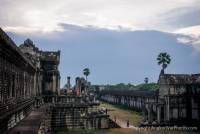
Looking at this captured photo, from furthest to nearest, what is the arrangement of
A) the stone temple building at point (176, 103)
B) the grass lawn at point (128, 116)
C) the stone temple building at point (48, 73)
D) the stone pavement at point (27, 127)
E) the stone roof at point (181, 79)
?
1. the stone temple building at point (48, 73)
2. the stone roof at point (181, 79)
3. the grass lawn at point (128, 116)
4. the stone temple building at point (176, 103)
5. the stone pavement at point (27, 127)

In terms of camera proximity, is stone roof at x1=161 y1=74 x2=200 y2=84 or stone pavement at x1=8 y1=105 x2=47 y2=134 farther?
stone roof at x1=161 y1=74 x2=200 y2=84

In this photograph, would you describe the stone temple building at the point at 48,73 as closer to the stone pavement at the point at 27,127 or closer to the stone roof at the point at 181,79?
the stone roof at the point at 181,79

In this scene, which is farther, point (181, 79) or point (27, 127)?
point (181, 79)

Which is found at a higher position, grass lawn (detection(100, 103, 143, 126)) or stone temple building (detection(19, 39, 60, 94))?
stone temple building (detection(19, 39, 60, 94))

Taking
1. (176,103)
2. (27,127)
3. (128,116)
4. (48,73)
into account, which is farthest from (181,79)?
(27,127)

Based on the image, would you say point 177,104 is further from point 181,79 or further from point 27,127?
point 27,127

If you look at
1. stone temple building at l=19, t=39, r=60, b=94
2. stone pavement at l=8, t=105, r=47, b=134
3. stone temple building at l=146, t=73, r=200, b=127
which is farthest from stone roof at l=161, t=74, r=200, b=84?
stone pavement at l=8, t=105, r=47, b=134

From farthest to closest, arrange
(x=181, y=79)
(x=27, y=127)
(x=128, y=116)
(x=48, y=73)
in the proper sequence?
(x=128, y=116)
(x=48, y=73)
(x=181, y=79)
(x=27, y=127)

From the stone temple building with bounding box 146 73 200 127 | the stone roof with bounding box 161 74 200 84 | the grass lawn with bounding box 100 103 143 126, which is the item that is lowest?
the grass lawn with bounding box 100 103 143 126

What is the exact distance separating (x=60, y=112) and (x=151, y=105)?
18.4m

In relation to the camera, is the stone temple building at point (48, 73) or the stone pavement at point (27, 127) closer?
the stone pavement at point (27, 127)

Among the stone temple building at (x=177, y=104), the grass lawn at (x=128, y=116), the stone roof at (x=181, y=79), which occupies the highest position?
the stone roof at (x=181, y=79)

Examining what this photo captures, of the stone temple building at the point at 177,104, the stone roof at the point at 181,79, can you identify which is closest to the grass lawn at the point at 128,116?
the stone temple building at the point at 177,104

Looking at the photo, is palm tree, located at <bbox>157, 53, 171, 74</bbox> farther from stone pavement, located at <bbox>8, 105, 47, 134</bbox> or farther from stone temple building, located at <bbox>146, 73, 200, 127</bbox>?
stone pavement, located at <bbox>8, 105, 47, 134</bbox>
